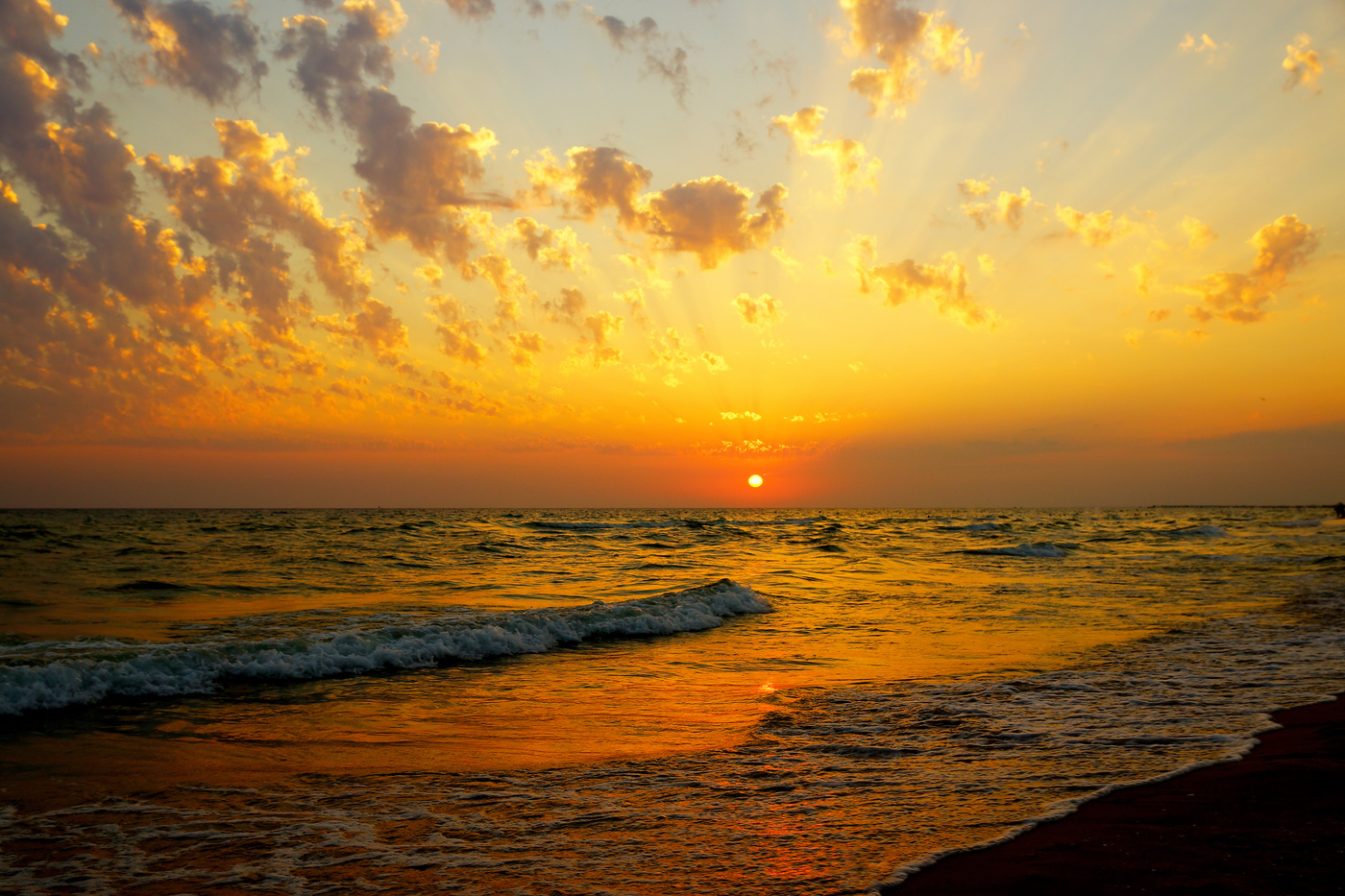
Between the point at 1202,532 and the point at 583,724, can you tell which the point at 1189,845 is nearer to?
the point at 583,724

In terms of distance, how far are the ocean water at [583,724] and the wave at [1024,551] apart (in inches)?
766

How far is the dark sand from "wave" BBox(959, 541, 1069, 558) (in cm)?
3675

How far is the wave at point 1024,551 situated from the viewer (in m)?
40.9

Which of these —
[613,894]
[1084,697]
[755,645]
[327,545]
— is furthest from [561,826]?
[327,545]

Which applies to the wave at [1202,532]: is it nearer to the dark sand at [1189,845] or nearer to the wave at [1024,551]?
the wave at [1024,551]

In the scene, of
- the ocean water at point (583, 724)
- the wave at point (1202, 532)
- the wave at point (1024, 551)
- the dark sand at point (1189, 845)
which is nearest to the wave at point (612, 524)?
the wave at point (1024, 551)

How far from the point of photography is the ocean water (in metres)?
5.14

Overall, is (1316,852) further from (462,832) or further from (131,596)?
(131,596)

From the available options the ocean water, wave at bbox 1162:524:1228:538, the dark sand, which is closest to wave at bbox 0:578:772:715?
the ocean water

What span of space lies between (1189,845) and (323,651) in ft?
39.2

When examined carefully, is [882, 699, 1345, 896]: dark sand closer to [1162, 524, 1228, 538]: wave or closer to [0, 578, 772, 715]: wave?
[0, 578, 772, 715]: wave

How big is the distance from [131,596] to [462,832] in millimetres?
17700

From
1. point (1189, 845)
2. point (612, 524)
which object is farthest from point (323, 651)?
point (612, 524)

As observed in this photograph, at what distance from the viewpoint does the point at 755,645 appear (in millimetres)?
14602
